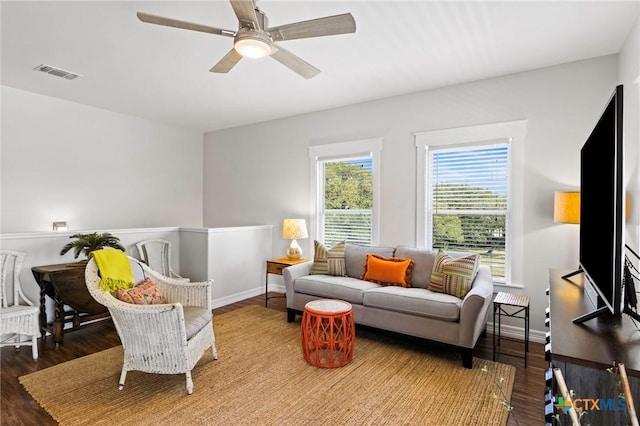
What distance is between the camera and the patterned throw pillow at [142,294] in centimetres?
264

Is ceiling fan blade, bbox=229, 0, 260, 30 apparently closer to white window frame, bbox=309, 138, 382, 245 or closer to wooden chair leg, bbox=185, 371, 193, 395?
wooden chair leg, bbox=185, 371, 193, 395

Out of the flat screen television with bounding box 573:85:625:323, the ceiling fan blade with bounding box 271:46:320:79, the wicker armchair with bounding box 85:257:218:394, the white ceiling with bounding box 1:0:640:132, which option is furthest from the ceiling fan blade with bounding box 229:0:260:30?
the wicker armchair with bounding box 85:257:218:394

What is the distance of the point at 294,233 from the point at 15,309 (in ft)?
9.68

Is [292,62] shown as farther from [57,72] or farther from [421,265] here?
[57,72]

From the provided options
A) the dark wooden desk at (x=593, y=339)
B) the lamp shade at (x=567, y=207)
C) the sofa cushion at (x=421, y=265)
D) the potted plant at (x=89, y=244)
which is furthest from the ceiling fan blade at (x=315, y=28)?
the potted plant at (x=89, y=244)

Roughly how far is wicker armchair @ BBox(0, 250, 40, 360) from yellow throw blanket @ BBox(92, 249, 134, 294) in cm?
108

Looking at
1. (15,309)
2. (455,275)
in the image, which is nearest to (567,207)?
(455,275)

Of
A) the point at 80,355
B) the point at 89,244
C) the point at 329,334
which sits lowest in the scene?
the point at 80,355

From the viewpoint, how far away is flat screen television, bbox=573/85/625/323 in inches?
54.6

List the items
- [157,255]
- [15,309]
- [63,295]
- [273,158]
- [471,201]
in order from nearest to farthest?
[15,309]
[63,295]
[471,201]
[157,255]
[273,158]

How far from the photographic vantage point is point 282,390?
8.39 ft

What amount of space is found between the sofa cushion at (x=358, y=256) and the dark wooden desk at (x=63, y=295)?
2.67 m

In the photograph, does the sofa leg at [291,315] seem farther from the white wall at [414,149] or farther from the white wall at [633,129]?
the white wall at [633,129]

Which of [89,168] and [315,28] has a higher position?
[315,28]
